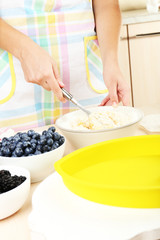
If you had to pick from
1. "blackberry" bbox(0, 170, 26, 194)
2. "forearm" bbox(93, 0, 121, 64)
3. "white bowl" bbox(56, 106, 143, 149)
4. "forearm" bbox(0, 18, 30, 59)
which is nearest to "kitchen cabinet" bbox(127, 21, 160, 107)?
"forearm" bbox(93, 0, 121, 64)

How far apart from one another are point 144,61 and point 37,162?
2.12 m

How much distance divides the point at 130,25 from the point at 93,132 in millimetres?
1903

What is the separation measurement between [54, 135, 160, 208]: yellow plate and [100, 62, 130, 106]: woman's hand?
1.24ft

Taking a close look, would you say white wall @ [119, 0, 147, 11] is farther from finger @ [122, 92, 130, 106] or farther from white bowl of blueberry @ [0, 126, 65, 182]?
white bowl of blueberry @ [0, 126, 65, 182]

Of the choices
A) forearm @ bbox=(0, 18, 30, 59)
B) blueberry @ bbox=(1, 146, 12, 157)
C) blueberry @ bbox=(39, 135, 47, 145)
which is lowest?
blueberry @ bbox=(1, 146, 12, 157)

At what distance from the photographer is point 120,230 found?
0.53m

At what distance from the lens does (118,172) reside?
0.68m

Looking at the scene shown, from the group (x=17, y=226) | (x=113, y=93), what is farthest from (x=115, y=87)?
(x=17, y=226)

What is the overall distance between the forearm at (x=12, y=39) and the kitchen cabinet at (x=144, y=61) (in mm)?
1568

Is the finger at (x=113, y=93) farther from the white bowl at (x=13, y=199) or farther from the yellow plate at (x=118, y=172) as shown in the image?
the white bowl at (x=13, y=199)

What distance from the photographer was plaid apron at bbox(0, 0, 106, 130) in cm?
135

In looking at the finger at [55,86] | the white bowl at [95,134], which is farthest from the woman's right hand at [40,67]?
the white bowl at [95,134]

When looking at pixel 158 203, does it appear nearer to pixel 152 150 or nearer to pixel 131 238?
pixel 131 238

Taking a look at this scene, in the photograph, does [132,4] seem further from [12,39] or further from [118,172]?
[118,172]
